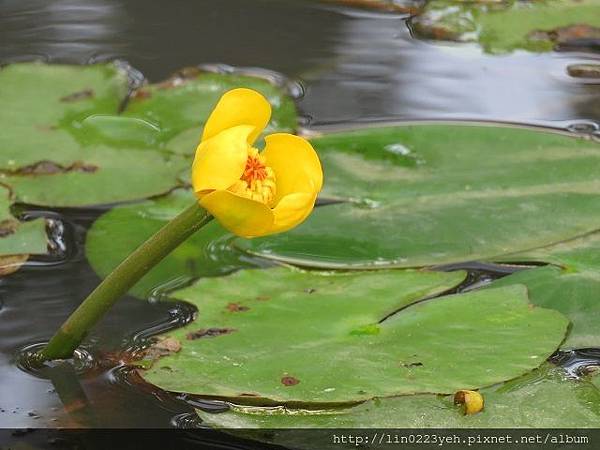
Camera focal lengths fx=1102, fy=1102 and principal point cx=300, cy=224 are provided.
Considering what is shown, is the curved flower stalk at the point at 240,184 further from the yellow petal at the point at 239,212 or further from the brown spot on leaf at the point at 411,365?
the brown spot on leaf at the point at 411,365

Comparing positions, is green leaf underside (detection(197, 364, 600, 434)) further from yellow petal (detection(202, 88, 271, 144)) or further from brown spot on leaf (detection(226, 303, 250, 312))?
yellow petal (detection(202, 88, 271, 144))

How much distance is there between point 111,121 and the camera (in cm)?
194

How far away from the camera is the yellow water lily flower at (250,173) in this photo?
1.11 meters

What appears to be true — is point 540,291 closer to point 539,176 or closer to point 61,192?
point 539,176

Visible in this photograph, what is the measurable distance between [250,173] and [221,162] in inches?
1.6

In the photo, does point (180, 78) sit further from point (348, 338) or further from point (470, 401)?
point (470, 401)

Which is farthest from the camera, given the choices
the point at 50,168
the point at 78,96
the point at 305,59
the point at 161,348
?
the point at 305,59

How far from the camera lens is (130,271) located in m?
1.20

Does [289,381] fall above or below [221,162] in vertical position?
below

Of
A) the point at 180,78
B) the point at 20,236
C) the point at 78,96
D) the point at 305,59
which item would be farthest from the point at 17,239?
the point at 305,59

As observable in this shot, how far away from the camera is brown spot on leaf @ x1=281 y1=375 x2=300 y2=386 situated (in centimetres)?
128

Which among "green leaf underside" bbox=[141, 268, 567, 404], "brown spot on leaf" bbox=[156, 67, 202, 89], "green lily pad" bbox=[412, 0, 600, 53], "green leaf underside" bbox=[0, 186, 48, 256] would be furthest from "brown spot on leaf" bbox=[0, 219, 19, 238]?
"green lily pad" bbox=[412, 0, 600, 53]

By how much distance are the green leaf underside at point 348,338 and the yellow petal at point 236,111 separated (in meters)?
0.30

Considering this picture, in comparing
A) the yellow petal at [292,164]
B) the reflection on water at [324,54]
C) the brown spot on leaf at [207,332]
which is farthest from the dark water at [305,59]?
the yellow petal at [292,164]
